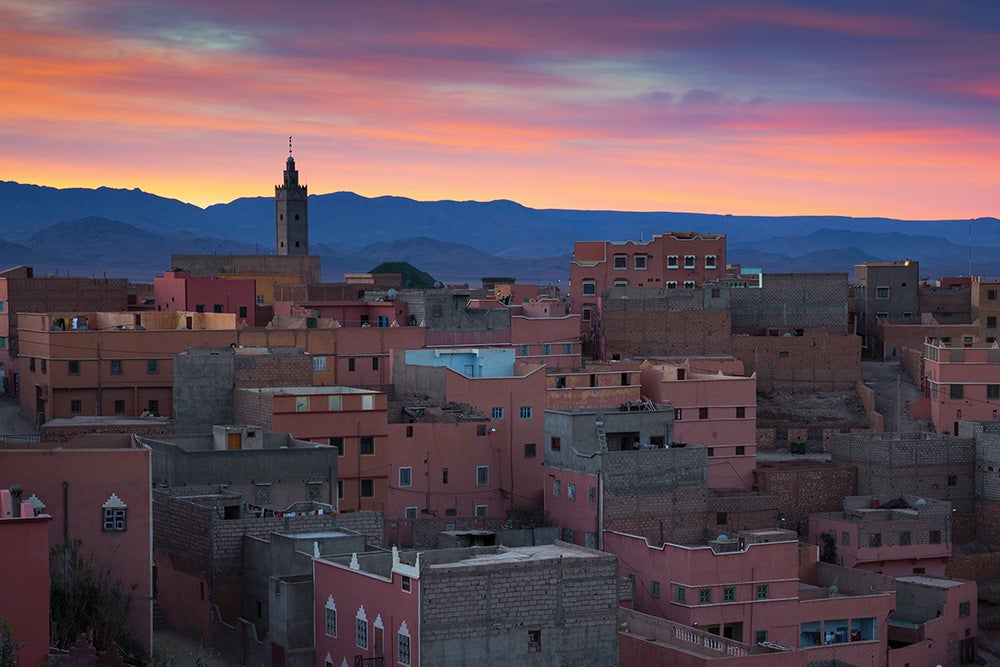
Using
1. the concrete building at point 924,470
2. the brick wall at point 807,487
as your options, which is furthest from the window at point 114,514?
the concrete building at point 924,470

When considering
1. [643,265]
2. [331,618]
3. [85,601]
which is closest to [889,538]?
[331,618]

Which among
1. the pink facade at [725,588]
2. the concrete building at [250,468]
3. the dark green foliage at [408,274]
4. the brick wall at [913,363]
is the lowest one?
the pink facade at [725,588]

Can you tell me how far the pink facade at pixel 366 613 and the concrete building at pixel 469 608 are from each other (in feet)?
0.05

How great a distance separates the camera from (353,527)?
3177 cm

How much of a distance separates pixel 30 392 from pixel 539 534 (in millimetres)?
16785

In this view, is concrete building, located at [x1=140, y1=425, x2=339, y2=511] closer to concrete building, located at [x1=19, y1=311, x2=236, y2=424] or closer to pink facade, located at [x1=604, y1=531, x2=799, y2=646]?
pink facade, located at [x1=604, y1=531, x2=799, y2=646]

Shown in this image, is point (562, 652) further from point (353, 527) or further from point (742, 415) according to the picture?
point (742, 415)

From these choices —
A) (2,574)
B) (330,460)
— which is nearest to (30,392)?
(330,460)

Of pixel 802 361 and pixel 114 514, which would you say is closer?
pixel 114 514

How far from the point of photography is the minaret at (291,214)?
4200 inches

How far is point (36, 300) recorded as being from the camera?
58.2m

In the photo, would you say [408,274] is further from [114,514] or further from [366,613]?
[366,613]

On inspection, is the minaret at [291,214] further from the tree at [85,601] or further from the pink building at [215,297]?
the tree at [85,601]

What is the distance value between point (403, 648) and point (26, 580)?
6.92m
